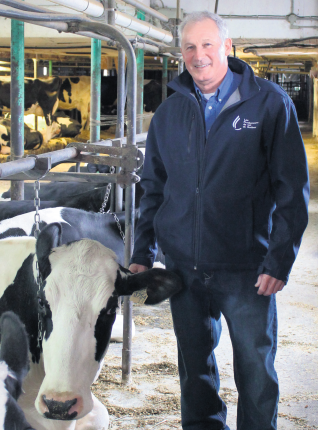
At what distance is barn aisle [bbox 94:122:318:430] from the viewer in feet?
8.72

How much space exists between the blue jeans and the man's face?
0.73 meters

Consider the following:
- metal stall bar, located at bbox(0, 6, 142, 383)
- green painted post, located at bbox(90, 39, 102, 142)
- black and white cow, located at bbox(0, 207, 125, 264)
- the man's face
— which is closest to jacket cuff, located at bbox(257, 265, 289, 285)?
the man's face

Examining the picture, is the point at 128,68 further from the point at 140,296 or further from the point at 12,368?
the point at 12,368

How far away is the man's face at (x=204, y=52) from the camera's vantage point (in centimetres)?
197

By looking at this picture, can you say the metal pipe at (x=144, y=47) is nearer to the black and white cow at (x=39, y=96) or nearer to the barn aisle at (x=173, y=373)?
the barn aisle at (x=173, y=373)

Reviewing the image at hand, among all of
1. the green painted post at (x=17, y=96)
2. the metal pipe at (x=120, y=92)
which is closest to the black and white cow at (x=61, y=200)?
the green painted post at (x=17, y=96)

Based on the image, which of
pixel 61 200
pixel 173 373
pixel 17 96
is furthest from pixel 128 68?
pixel 61 200

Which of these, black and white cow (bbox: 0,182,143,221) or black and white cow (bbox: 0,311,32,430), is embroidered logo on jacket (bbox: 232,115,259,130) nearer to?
black and white cow (bbox: 0,311,32,430)

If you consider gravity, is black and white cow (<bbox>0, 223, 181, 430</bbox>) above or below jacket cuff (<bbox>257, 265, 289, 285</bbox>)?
below

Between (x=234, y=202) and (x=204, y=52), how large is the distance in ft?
1.83

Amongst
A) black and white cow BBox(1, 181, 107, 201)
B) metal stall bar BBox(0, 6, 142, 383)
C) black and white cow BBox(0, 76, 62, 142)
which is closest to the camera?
metal stall bar BBox(0, 6, 142, 383)

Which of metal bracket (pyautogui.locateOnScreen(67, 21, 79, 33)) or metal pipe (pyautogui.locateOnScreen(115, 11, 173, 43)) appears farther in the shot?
metal pipe (pyautogui.locateOnScreen(115, 11, 173, 43))

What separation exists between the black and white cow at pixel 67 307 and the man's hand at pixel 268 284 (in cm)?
32

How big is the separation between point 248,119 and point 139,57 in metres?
5.24
